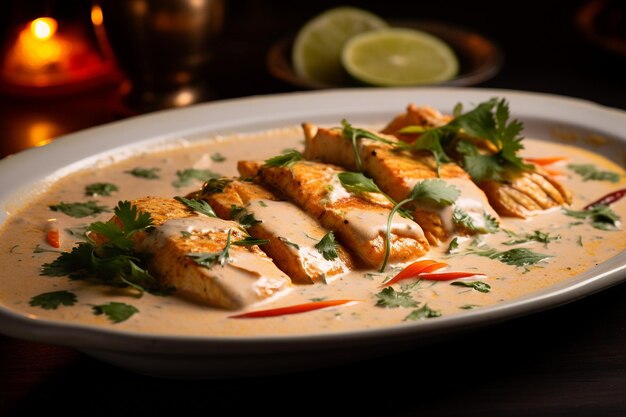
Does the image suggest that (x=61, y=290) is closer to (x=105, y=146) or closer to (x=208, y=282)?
(x=208, y=282)

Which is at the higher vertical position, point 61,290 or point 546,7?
point 546,7

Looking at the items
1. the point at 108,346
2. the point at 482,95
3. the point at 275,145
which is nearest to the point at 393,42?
the point at 482,95

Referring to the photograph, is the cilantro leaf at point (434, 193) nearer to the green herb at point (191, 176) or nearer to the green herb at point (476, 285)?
the green herb at point (476, 285)

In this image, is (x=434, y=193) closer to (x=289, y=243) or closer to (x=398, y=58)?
(x=289, y=243)

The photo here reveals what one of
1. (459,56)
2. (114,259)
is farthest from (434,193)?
(459,56)

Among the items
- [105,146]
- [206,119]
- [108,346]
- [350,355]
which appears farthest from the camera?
[206,119]

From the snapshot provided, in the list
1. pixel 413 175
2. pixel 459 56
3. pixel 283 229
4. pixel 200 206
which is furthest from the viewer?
pixel 459 56
